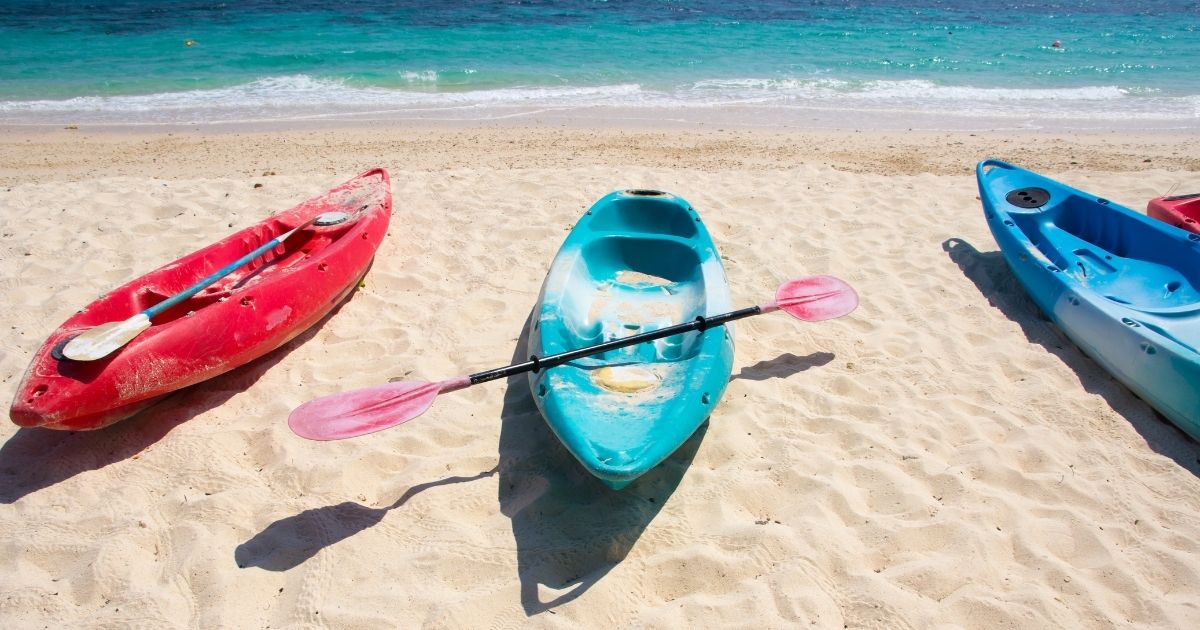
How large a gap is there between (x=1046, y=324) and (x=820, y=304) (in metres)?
1.53

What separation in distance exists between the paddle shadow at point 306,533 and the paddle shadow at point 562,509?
392mm

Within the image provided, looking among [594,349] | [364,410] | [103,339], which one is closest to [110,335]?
[103,339]

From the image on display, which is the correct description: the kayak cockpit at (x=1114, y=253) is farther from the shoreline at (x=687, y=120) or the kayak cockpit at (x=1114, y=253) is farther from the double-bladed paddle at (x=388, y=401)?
the shoreline at (x=687, y=120)

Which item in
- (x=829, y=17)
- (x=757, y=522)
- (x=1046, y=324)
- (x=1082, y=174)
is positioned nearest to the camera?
(x=757, y=522)

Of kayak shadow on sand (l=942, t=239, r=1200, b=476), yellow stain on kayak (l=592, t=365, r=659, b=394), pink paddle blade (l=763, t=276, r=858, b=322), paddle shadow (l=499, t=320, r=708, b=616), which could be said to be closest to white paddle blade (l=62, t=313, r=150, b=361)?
paddle shadow (l=499, t=320, r=708, b=616)

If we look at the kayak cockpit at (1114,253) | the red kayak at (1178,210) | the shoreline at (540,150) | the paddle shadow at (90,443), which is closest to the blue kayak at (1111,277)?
the kayak cockpit at (1114,253)

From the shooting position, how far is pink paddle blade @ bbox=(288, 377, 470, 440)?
9.42ft

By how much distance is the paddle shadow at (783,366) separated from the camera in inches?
149

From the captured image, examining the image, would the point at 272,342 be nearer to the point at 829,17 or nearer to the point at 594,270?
the point at 594,270

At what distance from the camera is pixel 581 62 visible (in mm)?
12641

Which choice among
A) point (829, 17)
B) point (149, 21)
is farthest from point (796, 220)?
point (149, 21)

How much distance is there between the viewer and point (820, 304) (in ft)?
13.0

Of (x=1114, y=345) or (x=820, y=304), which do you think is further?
(x=820, y=304)

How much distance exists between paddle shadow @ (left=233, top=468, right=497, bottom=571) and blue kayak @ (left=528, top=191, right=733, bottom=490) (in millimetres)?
778
